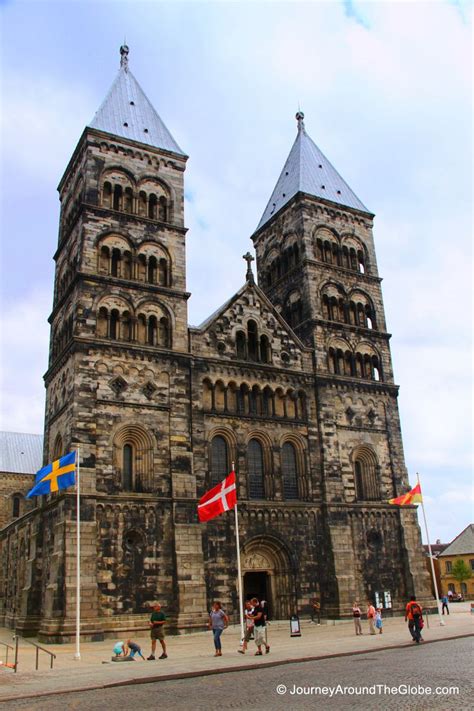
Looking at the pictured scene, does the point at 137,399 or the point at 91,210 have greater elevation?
the point at 91,210

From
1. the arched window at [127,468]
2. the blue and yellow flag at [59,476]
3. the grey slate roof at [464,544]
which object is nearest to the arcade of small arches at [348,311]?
the arched window at [127,468]

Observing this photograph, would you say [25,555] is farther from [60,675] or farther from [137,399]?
[60,675]

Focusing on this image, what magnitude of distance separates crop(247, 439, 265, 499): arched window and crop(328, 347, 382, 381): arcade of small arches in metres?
8.15

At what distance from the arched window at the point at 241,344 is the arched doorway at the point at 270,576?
37.0 ft

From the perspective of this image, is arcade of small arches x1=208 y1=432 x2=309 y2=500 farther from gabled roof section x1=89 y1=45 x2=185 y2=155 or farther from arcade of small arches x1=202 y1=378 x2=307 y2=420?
gabled roof section x1=89 y1=45 x2=185 y2=155

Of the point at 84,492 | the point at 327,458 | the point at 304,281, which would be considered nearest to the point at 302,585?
the point at 327,458

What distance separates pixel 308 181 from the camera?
49781 millimetres

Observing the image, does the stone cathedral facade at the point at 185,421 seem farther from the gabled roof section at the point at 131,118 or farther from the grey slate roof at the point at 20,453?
the grey slate roof at the point at 20,453

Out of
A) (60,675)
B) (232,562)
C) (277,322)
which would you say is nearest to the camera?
(60,675)

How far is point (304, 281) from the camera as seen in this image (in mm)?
45594

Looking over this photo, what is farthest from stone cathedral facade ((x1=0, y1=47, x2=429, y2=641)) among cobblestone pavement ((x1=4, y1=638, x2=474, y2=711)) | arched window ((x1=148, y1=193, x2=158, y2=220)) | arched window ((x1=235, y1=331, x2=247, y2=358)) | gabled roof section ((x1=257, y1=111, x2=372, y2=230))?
cobblestone pavement ((x1=4, y1=638, x2=474, y2=711))

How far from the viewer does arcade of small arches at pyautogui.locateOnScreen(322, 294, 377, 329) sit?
4562 centimetres

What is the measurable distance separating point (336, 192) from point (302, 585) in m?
29.6

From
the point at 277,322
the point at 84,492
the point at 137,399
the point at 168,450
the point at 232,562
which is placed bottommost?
the point at 232,562
